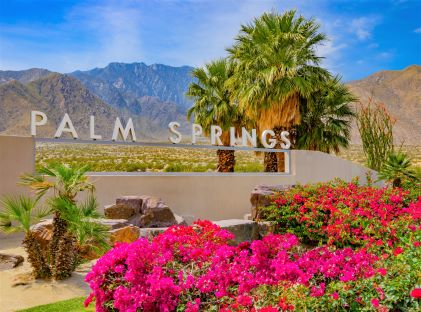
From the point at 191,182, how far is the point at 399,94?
452 feet

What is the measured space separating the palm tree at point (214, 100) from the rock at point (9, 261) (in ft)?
49.8

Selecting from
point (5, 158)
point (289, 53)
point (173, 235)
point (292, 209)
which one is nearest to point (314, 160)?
point (289, 53)

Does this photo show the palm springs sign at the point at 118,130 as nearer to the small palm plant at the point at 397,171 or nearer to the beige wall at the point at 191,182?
the beige wall at the point at 191,182

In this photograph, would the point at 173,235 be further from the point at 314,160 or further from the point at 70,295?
the point at 314,160

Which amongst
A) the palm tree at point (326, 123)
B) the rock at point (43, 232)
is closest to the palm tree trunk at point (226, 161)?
the palm tree at point (326, 123)

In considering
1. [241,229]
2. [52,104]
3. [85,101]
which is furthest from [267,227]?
[85,101]

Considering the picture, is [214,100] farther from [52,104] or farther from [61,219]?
[52,104]

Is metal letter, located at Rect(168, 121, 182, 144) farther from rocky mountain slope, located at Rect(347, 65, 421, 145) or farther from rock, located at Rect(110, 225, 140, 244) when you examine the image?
rocky mountain slope, located at Rect(347, 65, 421, 145)

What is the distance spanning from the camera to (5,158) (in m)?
10.8

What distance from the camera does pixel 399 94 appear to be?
137750 mm

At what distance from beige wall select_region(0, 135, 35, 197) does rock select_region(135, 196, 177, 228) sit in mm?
3019

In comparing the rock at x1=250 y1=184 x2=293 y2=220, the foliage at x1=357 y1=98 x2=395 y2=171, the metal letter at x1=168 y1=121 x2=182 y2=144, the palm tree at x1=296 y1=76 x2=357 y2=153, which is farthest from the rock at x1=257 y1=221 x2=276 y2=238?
the foliage at x1=357 y1=98 x2=395 y2=171

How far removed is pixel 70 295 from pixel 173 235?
77.8 inches

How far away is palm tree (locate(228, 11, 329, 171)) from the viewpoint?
1922cm
